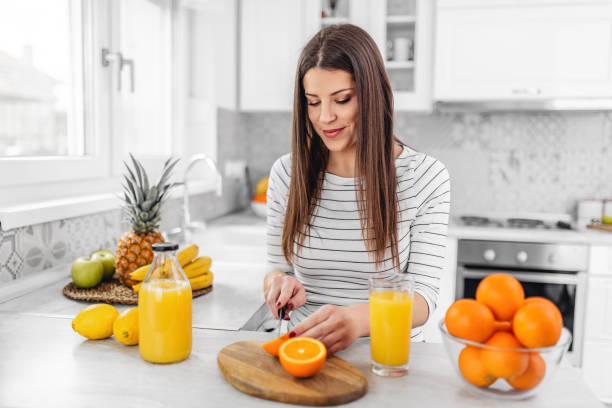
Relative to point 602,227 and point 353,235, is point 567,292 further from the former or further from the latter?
point 353,235

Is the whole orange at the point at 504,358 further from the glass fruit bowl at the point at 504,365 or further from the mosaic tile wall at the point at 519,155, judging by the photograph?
the mosaic tile wall at the point at 519,155

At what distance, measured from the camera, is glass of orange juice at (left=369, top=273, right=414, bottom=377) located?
0.86 m

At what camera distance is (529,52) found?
261cm

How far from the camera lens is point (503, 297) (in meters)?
0.76

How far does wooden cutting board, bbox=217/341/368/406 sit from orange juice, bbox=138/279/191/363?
0.27 ft

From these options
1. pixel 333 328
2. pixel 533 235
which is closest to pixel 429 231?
pixel 333 328

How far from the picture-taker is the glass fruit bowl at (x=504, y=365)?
2.38ft

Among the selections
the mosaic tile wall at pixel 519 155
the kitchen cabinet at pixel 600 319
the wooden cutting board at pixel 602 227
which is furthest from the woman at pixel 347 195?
the mosaic tile wall at pixel 519 155

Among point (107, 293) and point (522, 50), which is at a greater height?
point (522, 50)

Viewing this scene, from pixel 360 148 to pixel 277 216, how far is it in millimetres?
318

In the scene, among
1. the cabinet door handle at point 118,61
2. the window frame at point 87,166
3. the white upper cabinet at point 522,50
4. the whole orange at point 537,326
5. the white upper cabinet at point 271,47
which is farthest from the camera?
the white upper cabinet at point 271,47

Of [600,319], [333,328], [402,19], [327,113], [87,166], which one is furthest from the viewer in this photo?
[402,19]

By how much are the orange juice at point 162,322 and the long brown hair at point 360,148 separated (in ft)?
1.65

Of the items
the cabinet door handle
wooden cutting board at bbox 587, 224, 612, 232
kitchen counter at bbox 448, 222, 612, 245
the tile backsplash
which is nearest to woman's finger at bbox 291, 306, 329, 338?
the cabinet door handle
